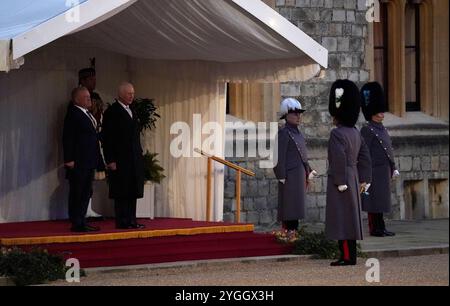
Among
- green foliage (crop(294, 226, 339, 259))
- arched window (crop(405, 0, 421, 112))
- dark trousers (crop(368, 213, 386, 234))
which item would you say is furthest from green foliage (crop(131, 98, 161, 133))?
arched window (crop(405, 0, 421, 112))

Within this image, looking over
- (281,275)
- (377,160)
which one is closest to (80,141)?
(281,275)

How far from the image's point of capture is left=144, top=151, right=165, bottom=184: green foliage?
18.1 m

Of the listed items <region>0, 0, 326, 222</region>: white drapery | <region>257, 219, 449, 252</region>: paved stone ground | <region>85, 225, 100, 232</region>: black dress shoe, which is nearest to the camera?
<region>85, 225, 100, 232</region>: black dress shoe

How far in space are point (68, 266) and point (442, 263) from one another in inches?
152

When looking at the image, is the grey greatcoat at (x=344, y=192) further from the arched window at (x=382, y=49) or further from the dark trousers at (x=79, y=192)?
the arched window at (x=382, y=49)

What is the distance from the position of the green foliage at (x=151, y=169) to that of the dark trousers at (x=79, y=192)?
Answer: 1.73 m

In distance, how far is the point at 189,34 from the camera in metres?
16.9

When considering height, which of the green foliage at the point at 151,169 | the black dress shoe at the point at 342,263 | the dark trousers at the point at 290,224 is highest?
the green foliage at the point at 151,169

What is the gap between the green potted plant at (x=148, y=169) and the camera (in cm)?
1795

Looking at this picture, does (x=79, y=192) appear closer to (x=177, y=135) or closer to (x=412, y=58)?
(x=177, y=135)

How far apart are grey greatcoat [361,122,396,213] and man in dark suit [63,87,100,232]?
13.4ft

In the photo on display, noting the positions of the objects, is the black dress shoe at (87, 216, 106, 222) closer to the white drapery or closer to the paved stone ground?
the white drapery

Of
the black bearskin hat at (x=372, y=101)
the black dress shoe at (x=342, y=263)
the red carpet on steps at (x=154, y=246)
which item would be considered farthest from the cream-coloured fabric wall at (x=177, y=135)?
the black dress shoe at (x=342, y=263)

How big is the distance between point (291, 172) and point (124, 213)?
2348 millimetres
